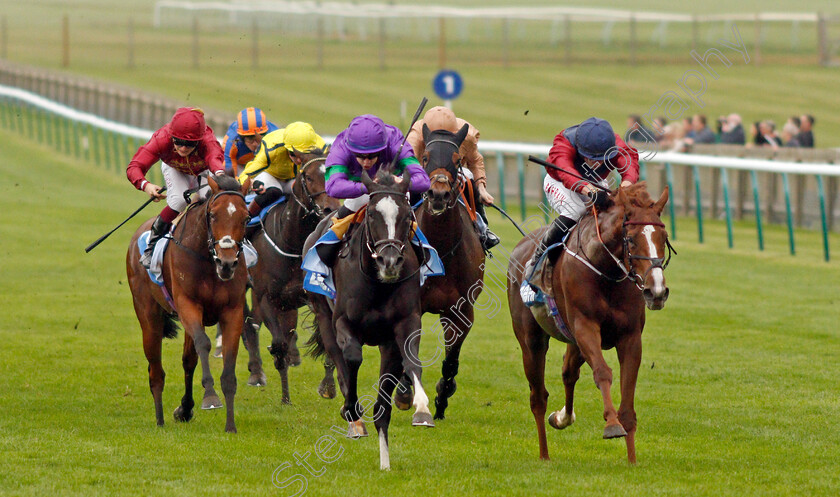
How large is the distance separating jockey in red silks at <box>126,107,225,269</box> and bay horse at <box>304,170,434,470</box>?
1609 mm

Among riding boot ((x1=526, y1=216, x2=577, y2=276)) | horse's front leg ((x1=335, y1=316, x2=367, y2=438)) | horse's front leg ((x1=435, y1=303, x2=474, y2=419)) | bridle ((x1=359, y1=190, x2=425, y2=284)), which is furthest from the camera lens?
horse's front leg ((x1=435, y1=303, x2=474, y2=419))

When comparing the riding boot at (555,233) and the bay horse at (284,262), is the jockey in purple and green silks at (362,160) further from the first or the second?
the bay horse at (284,262)

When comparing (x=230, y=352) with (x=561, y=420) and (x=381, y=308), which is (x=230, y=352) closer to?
(x=381, y=308)

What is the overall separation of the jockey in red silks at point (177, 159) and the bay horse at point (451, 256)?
141cm

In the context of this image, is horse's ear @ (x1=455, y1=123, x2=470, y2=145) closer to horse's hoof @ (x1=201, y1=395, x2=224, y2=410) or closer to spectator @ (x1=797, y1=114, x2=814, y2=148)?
horse's hoof @ (x1=201, y1=395, x2=224, y2=410)

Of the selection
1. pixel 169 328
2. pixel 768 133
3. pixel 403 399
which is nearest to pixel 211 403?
pixel 169 328

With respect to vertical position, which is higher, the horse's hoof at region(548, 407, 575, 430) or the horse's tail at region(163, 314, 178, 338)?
the horse's tail at region(163, 314, 178, 338)

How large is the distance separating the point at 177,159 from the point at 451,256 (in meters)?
1.97

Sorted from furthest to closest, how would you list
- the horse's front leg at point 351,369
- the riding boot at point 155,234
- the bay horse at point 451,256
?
1. the riding boot at point 155,234
2. the bay horse at point 451,256
3. the horse's front leg at point 351,369

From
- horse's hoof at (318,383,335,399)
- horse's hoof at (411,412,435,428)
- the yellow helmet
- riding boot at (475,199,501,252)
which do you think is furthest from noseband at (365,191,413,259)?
the yellow helmet

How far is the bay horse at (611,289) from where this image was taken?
687cm

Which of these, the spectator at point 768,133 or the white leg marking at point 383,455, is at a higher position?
the spectator at point 768,133

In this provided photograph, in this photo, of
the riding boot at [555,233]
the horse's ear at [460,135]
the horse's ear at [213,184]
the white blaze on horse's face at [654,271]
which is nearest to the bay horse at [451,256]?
the horse's ear at [460,135]

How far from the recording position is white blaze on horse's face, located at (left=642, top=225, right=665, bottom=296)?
21.9ft
